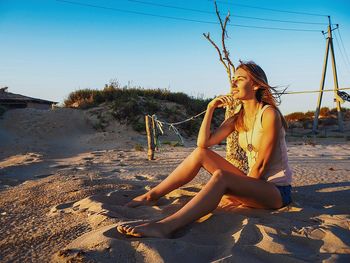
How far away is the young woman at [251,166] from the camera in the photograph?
242cm

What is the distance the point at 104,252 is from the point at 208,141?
5.28 feet

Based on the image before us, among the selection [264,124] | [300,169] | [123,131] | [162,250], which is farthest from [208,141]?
[123,131]

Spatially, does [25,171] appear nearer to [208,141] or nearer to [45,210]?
[45,210]

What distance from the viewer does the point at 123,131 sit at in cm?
1315

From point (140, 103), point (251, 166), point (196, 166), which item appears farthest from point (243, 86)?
point (140, 103)

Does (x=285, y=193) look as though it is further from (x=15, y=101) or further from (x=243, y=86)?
Result: (x=15, y=101)

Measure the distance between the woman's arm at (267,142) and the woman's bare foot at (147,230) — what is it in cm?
94

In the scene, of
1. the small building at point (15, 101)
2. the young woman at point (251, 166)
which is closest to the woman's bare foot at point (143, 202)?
the young woman at point (251, 166)

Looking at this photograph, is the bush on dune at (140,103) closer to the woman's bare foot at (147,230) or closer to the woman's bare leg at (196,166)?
the woman's bare leg at (196,166)

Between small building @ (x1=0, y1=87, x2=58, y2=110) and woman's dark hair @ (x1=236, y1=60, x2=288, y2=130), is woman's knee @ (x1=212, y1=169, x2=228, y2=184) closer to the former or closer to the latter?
woman's dark hair @ (x1=236, y1=60, x2=288, y2=130)

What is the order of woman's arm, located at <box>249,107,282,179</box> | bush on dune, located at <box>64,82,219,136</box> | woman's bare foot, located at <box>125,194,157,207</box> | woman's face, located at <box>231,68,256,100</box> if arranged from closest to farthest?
woman's arm, located at <box>249,107,282,179</box> → woman's face, located at <box>231,68,256,100</box> → woman's bare foot, located at <box>125,194,157,207</box> → bush on dune, located at <box>64,82,219,136</box>

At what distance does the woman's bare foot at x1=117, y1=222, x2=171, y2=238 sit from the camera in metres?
2.18

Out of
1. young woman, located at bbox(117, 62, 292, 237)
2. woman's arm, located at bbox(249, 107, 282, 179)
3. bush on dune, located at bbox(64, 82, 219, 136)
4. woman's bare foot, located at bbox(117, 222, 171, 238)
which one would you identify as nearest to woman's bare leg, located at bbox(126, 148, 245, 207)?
young woman, located at bbox(117, 62, 292, 237)

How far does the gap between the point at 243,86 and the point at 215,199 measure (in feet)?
3.40
